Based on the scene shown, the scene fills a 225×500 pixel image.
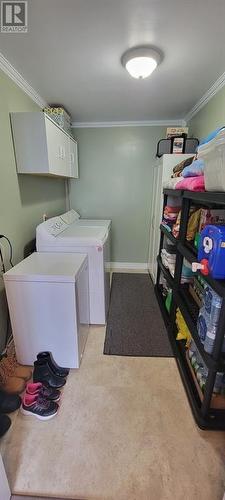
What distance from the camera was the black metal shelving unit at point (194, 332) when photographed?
3.56 feet

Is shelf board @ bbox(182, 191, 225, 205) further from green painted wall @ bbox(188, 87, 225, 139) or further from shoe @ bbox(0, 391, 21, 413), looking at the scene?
shoe @ bbox(0, 391, 21, 413)

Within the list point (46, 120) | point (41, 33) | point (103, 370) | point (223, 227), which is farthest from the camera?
point (46, 120)

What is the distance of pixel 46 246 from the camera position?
202cm

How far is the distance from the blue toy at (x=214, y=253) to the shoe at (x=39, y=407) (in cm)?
123

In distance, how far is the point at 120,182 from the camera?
334 cm

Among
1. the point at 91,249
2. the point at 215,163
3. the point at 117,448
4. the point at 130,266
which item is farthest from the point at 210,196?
the point at 130,266

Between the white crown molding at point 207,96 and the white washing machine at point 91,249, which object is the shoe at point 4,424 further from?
the white crown molding at point 207,96

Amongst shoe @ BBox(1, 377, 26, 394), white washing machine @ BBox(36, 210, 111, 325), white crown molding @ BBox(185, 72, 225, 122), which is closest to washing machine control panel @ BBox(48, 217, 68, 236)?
white washing machine @ BBox(36, 210, 111, 325)

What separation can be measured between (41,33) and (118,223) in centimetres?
241

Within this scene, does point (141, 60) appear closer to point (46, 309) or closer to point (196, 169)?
point (196, 169)

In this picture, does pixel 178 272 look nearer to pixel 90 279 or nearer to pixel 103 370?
pixel 90 279

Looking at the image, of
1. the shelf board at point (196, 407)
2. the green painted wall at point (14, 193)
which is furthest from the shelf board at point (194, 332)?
the green painted wall at point (14, 193)

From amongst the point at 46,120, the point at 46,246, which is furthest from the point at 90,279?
the point at 46,120

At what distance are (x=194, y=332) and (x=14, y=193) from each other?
1777mm
